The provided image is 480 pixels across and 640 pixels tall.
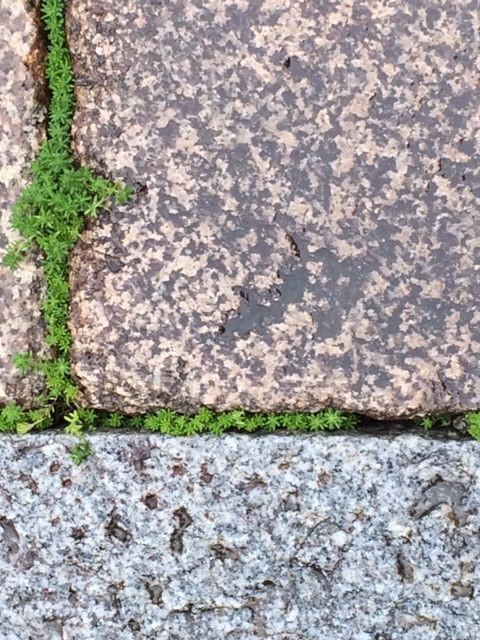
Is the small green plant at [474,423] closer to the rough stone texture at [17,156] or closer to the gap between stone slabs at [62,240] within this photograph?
the gap between stone slabs at [62,240]

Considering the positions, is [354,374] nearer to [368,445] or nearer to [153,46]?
[368,445]

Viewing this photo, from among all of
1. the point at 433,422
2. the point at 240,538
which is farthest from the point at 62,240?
the point at 433,422

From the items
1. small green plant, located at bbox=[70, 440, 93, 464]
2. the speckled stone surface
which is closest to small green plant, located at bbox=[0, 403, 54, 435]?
small green plant, located at bbox=[70, 440, 93, 464]

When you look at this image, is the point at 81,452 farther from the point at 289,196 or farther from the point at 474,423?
the point at 474,423

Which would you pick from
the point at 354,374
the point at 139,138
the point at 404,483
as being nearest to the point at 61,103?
the point at 139,138

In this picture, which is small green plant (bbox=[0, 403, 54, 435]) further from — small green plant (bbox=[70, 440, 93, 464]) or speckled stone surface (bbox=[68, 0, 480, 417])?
speckled stone surface (bbox=[68, 0, 480, 417])

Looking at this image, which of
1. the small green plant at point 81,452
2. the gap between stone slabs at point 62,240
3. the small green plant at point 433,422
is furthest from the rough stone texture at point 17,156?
the small green plant at point 433,422
